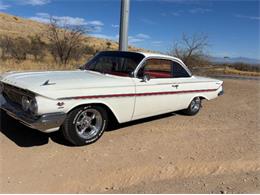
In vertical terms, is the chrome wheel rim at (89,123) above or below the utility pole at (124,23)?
below

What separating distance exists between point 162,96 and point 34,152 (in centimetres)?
262

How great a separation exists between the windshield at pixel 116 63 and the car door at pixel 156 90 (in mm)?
198

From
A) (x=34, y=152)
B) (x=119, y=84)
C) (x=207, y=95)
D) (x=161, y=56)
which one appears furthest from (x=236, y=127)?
(x=34, y=152)

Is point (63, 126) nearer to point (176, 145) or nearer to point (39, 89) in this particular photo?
point (39, 89)

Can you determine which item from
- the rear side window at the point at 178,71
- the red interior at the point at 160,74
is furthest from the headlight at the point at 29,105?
the rear side window at the point at 178,71

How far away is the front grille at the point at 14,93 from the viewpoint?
170 inches

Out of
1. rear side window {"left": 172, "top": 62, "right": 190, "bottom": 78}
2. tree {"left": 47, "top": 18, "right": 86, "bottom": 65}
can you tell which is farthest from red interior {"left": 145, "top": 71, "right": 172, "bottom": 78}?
tree {"left": 47, "top": 18, "right": 86, "bottom": 65}

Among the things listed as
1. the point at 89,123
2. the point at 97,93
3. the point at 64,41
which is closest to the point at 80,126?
the point at 89,123

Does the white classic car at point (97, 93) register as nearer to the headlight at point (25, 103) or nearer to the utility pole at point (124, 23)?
the headlight at point (25, 103)

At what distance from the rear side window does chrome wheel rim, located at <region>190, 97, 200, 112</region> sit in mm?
704

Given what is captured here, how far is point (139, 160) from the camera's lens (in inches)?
165

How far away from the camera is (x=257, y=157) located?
15.0ft

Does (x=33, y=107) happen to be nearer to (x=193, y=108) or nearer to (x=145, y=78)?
(x=145, y=78)

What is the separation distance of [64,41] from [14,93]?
54.6ft
